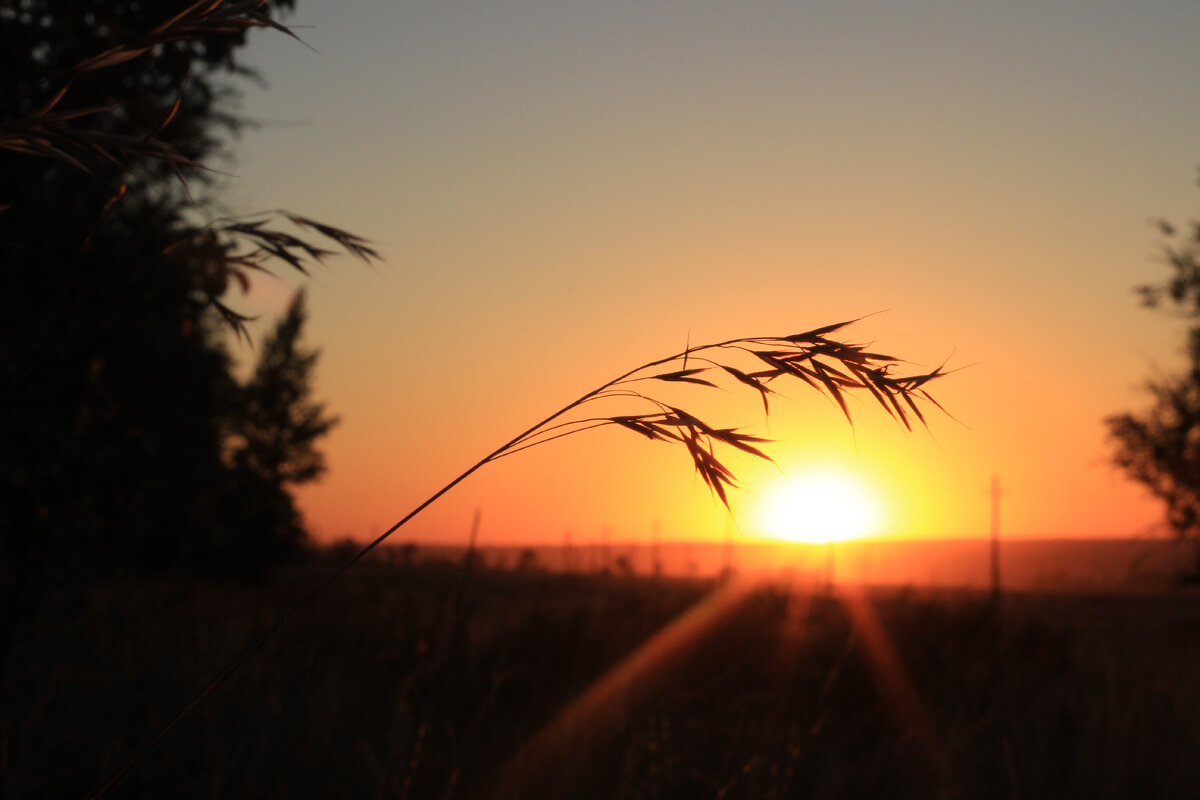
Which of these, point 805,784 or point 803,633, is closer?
point 805,784

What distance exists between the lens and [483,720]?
4.95m

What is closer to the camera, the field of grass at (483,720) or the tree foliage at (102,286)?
the tree foliage at (102,286)

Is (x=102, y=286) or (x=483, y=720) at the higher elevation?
(x=102, y=286)

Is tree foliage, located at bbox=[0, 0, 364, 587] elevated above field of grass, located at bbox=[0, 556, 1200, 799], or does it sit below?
above

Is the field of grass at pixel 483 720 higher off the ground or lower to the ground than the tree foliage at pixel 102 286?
lower

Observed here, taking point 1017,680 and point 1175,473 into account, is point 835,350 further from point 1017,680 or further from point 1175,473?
point 1175,473

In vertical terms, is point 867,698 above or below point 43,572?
below

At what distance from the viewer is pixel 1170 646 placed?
33.8ft

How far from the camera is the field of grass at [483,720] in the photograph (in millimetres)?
4148

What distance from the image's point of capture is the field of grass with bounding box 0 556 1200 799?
415 centimetres

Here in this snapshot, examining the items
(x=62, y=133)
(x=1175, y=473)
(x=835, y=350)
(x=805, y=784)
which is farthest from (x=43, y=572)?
(x=1175, y=473)

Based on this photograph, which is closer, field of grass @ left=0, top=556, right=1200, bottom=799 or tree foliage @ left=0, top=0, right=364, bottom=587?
tree foliage @ left=0, top=0, right=364, bottom=587

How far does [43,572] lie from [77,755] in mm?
1516

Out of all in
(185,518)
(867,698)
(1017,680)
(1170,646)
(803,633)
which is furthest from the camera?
(1170,646)
